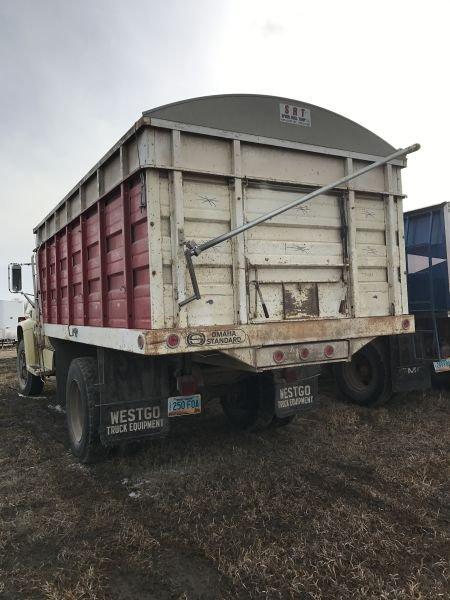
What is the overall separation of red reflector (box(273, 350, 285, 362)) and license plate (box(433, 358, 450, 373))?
3.43 metres

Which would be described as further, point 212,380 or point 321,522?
point 212,380

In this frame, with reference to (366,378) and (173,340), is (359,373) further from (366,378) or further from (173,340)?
(173,340)

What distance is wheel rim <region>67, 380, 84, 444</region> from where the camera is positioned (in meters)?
4.87

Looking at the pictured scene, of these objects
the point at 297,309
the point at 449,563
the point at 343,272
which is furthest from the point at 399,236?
the point at 449,563

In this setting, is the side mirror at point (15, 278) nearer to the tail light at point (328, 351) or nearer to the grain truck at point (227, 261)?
the grain truck at point (227, 261)

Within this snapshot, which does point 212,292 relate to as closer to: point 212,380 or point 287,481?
point 212,380

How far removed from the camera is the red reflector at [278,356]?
13.0ft

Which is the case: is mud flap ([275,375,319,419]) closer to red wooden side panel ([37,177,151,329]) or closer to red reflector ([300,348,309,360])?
red reflector ([300,348,309,360])

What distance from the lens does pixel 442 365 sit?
6.48 metres

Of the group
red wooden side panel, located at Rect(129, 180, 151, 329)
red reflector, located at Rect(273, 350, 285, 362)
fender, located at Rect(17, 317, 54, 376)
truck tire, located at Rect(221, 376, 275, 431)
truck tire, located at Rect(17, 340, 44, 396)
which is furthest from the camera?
truck tire, located at Rect(17, 340, 44, 396)

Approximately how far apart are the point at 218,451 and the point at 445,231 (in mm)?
4379

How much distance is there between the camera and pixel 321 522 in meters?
3.19

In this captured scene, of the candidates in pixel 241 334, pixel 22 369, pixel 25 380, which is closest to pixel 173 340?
pixel 241 334

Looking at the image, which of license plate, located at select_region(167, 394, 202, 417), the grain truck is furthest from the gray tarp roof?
license plate, located at select_region(167, 394, 202, 417)
